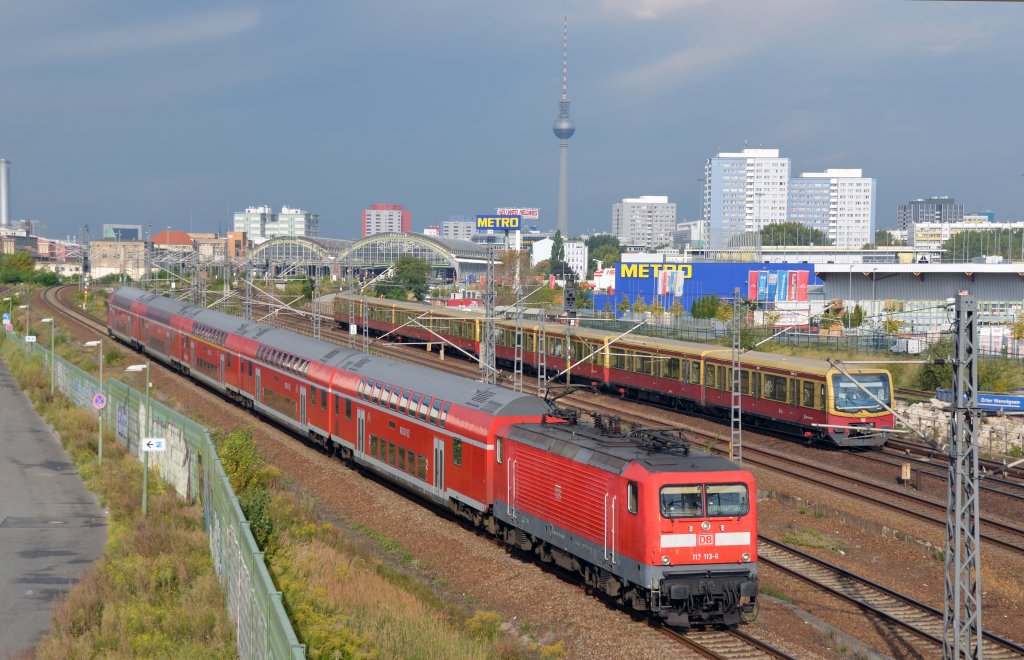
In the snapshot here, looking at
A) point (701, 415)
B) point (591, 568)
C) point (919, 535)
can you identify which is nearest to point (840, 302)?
point (701, 415)

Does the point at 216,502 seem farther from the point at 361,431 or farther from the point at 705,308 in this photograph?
the point at 705,308

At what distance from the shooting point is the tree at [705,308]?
274ft

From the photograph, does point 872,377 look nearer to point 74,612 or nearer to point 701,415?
point 701,415

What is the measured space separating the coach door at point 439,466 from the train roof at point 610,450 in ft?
12.2

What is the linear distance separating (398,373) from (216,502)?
10.3m

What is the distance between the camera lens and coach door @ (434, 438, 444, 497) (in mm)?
25625

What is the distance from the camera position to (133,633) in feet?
52.3

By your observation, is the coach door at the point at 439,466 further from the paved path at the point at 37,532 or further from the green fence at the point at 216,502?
the paved path at the point at 37,532

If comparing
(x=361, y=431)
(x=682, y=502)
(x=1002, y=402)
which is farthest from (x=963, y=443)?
(x=361, y=431)

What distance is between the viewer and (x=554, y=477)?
20.4 metres

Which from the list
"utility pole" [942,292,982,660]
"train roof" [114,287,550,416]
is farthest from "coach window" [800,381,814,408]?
"utility pole" [942,292,982,660]

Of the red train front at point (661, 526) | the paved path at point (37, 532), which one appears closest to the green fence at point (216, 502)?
the paved path at point (37, 532)

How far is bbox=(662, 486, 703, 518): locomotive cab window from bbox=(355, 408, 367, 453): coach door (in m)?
15.0

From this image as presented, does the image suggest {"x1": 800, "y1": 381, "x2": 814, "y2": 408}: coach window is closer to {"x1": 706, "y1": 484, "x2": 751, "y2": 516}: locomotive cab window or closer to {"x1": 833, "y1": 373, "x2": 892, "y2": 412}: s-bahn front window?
{"x1": 833, "y1": 373, "x2": 892, "y2": 412}: s-bahn front window
